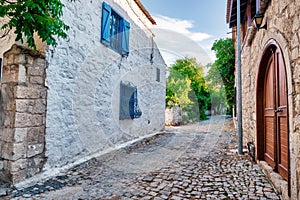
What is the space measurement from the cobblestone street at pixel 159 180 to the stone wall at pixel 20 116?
0.37 m

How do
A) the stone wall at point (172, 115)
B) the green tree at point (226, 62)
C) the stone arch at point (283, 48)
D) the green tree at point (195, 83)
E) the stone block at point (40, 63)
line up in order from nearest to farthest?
1. the stone arch at point (283, 48)
2. the stone block at point (40, 63)
3. the green tree at point (226, 62)
4. the stone wall at point (172, 115)
5. the green tree at point (195, 83)

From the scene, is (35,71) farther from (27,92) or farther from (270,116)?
(270,116)

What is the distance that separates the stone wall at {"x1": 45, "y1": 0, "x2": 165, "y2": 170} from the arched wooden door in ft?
11.1

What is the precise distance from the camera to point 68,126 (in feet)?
13.1

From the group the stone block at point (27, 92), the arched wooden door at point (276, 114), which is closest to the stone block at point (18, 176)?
the stone block at point (27, 92)

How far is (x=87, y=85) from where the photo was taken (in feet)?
15.0

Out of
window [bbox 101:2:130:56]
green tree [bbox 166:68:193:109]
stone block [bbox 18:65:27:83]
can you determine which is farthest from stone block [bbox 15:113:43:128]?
green tree [bbox 166:68:193:109]

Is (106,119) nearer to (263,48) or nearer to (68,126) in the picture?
(68,126)

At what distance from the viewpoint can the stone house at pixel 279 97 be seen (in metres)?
2.06

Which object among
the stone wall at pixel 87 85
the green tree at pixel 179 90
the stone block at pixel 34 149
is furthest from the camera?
the green tree at pixel 179 90

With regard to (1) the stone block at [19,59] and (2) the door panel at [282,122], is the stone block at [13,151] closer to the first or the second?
(1) the stone block at [19,59]

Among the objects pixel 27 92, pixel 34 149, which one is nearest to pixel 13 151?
pixel 34 149

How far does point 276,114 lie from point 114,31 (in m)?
4.40

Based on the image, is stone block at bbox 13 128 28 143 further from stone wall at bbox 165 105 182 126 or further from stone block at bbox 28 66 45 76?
stone wall at bbox 165 105 182 126
